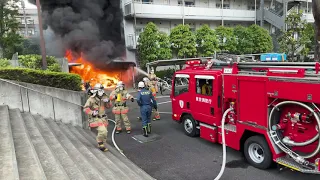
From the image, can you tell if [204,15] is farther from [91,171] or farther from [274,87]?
[91,171]

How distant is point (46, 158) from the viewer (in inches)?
183

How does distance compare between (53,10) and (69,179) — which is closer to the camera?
(69,179)

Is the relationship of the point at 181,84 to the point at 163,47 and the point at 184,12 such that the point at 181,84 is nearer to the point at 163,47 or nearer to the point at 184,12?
the point at 163,47

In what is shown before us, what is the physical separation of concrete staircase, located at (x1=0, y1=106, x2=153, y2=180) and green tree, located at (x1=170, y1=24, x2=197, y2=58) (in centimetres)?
1356

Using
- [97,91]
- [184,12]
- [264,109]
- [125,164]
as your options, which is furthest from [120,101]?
[184,12]

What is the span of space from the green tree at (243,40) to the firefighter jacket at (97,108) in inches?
704

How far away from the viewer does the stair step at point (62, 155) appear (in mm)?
4312

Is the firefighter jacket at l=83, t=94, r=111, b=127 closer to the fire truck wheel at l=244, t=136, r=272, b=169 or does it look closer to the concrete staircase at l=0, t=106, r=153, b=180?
the concrete staircase at l=0, t=106, r=153, b=180

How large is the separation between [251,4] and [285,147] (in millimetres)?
26433

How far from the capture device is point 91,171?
4.57m

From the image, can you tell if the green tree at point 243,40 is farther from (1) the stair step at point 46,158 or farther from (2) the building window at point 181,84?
(1) the stair step at point 46,158

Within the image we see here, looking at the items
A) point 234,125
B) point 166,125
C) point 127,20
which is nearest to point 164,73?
point 127,20

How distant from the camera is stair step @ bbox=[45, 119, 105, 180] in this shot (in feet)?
14.6

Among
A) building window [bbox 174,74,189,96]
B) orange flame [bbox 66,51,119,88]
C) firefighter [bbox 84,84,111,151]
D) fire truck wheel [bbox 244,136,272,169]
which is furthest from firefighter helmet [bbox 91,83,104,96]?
orange flame [bbox 66,51,119,88]
